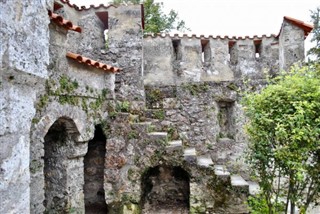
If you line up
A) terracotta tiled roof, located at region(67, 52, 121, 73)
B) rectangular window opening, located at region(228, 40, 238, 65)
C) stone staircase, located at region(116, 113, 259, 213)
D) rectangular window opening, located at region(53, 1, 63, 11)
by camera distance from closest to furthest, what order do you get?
terracotta tiled roof, located at region(67, 52, 121, 73)
stone staircase, located at region(116, 113, 259, 213)
rectangular window opening, located at region(53, 1, 63, 11)
rectangular window opening, located at region(228, 40, 238, 65)

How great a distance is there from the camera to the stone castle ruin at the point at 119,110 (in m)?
1.70

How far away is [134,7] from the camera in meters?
6.27

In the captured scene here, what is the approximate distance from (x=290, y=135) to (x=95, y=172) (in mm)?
3943

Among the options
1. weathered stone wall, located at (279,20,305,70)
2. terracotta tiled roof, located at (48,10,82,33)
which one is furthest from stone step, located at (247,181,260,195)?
terracotta tiled roof, located at (48,10,82,33)

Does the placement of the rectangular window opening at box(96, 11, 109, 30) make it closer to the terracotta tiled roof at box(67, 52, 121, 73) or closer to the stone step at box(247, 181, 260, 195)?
the terracotta tiled roof at box(67, 52, 121, 73)

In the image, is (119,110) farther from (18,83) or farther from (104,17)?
(18,83)

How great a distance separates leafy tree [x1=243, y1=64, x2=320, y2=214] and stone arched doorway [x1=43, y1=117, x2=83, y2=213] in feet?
9.09

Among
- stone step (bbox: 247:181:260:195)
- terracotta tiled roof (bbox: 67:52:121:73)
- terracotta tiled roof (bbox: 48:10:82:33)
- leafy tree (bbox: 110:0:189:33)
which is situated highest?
leafy tree (bbox: 110:0:189:33)

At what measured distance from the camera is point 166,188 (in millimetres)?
5812

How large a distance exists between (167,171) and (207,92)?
222 centimetres

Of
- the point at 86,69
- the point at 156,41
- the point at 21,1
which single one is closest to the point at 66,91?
the point at 86,69

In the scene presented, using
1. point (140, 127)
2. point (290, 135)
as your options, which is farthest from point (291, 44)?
point (140, 127)

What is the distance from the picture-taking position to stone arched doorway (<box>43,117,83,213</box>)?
13.8ft

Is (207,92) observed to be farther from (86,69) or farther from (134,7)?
(86,69)
